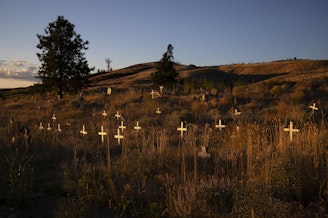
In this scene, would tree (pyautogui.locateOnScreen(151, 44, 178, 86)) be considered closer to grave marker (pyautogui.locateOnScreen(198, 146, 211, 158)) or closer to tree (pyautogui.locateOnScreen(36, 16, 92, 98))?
tree (pyautogui.locateOnScreen(36, 16, 92, 98))

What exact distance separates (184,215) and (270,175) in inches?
64.1

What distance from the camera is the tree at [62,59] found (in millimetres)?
29219

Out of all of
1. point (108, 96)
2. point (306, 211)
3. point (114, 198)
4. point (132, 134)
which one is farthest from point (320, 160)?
point (108, 96)

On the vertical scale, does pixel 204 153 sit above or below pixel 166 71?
below

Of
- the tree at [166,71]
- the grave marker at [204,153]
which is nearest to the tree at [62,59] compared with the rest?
the tree at [166,71]

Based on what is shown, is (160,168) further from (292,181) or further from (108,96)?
(108,96)

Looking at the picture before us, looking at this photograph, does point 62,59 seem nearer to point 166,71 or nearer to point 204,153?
point 166,71

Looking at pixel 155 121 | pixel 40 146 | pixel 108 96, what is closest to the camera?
pixel 40 146

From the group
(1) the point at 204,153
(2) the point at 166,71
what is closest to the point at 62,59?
(2) the point at 166,71

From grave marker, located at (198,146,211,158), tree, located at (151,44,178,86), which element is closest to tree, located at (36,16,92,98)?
tree, located at (151,44,178,86)

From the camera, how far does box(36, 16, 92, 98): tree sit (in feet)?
95.9

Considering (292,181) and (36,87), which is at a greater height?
(36,87)

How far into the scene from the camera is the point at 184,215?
4383 millimetres

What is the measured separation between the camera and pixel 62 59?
2948 cm
